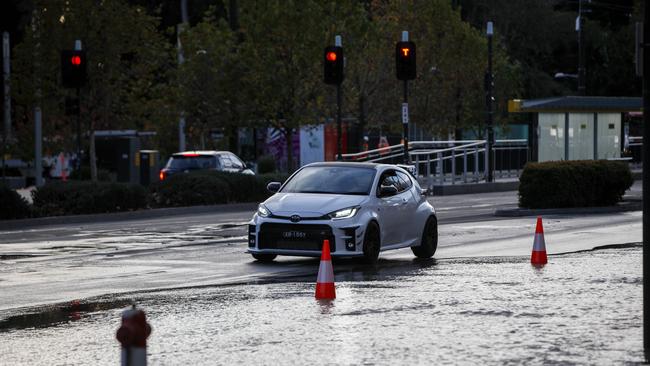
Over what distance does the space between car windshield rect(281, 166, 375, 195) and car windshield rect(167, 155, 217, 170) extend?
20624mm

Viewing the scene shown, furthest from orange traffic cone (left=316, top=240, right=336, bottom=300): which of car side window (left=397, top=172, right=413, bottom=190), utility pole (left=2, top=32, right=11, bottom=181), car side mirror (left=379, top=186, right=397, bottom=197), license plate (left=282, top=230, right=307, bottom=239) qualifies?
utility pole (left=2, top=32, right=11, bottom=181)

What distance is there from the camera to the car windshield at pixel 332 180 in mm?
21266

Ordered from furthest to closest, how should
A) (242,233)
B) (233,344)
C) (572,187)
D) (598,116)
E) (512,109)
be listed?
(598,116), (512,109), (572,187), (242,233), (233,344)

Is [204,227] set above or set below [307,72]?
below

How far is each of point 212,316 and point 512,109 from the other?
38.9 metres

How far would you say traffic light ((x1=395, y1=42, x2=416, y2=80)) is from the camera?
138ft

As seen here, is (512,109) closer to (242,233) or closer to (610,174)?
(610,174)

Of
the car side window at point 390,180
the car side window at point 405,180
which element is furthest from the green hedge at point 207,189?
the car side window at point 390,180

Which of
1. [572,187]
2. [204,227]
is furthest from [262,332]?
[572,187]

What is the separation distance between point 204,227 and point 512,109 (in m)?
24.2

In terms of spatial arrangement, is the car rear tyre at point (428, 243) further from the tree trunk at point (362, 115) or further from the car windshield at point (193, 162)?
the tree trunk at point (362, 115)

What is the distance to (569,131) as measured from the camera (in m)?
54.0

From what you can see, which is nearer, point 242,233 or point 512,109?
point 242,233

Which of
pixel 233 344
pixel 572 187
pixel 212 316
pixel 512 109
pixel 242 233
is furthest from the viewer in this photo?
pixel 512 109
